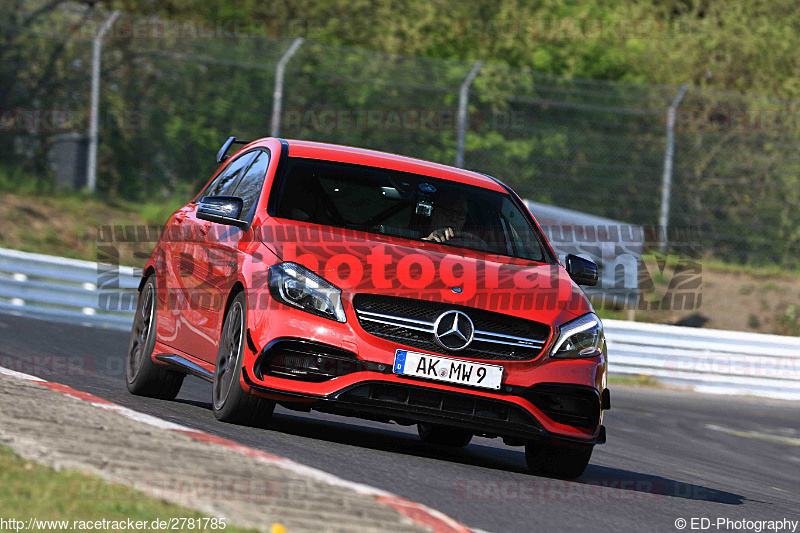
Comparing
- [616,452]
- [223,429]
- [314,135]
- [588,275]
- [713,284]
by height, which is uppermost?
[588,275]

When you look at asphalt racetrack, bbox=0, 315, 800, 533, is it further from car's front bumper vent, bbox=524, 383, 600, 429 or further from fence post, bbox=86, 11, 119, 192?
fence post, bbox=86, 11, 119, 192

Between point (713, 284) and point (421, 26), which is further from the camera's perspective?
point (421, 26)

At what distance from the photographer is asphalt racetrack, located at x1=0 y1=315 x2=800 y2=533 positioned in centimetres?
624

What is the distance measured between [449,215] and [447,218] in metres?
0.03

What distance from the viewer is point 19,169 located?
23766 millimetres

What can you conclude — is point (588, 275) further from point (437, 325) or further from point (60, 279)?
point (60, 279)

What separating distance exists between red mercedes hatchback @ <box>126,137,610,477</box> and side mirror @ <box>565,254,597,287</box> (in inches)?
0.5

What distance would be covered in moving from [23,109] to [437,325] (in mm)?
18330

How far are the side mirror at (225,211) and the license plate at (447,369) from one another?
4.67 ft

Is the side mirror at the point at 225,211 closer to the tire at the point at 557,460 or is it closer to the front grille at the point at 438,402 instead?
the front grille at the point at 438,402

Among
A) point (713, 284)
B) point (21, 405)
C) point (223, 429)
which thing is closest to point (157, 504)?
point (21, 405)
